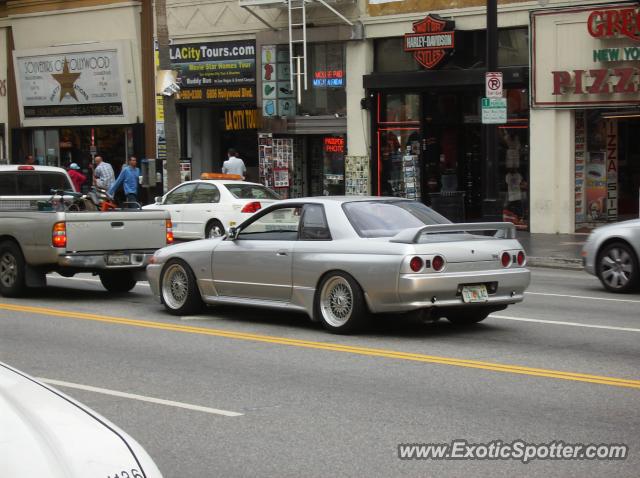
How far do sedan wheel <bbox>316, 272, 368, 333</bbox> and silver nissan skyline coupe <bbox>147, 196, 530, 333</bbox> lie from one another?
0.01 m

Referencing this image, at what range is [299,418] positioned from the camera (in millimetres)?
7855

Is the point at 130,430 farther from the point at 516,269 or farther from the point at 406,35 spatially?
the point at 406,35

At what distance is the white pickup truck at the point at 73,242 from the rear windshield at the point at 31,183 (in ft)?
7.52

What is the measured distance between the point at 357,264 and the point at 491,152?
14.3m

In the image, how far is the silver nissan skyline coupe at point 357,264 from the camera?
11.0 m

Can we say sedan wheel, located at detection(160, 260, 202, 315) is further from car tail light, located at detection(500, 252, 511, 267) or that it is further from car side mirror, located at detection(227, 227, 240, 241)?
car tail light, located at detection(500, 252, 511, 267)

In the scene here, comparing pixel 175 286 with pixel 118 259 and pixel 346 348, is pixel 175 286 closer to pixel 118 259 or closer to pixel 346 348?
pixel 118 259

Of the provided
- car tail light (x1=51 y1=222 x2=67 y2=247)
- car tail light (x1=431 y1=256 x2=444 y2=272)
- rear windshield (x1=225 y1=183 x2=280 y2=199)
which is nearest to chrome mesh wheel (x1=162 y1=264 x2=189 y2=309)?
car tail light (x1=51 y1=222 x2=67 y2=247)

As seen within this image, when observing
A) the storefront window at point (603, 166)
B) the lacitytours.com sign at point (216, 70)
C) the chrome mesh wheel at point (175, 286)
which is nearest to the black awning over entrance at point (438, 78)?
the storefront window at point (603, 166)

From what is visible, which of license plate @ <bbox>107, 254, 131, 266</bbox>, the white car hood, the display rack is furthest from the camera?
the display rack

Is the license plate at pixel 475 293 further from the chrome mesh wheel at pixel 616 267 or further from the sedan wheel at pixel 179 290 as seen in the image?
the chrome mesh wheel at pixel 616 267

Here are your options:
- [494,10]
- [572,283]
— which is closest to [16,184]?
[572,283]

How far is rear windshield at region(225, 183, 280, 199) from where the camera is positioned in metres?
24.5

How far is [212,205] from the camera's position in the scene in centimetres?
2441
